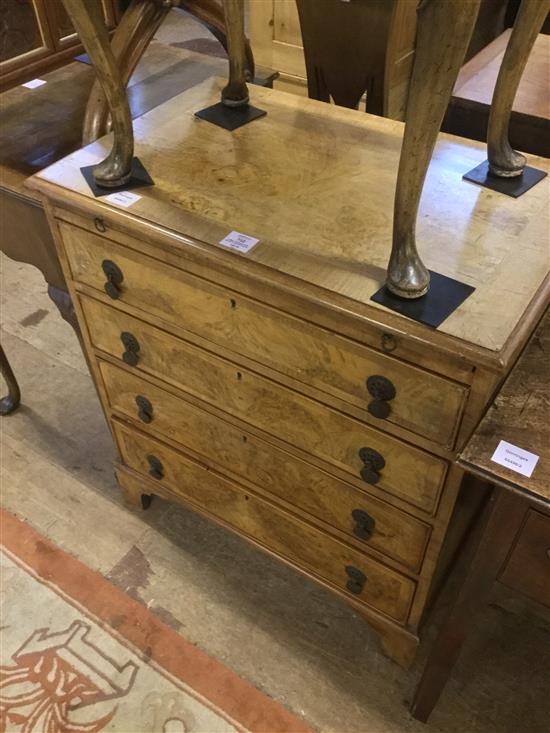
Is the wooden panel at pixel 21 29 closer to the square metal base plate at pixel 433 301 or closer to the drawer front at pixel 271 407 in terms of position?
the drawer front at pixel 271 407

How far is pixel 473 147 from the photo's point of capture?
1.18 meters

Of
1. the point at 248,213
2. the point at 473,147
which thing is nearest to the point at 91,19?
the point at 248,213

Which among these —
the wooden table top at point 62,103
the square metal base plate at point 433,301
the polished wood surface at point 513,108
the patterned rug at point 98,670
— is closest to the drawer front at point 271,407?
the square metal base plate at point 433,301

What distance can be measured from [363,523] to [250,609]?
0.51m

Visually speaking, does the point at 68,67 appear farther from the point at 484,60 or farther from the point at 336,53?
the point at 484,60

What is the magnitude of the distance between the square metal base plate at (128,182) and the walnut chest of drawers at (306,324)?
2 centimetres

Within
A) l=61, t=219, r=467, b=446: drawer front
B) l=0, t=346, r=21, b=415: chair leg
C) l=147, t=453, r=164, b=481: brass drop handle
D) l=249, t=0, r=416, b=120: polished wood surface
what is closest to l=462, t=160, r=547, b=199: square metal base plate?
l=61, t=219, r=467, b=446: drawer front

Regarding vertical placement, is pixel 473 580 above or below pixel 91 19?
below

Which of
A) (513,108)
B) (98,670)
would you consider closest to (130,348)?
(98,670)

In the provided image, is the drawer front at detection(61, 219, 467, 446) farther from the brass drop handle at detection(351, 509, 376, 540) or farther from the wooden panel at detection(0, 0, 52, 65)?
the wooden panel at detection(0, 0, 52, 65)

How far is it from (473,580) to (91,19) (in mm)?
1011

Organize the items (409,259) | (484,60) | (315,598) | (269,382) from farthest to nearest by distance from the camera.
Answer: (484,60) < (315,598) < (269,382) < (409,259)

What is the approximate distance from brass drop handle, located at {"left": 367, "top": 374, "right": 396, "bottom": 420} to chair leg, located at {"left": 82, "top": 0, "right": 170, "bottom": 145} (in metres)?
0.86

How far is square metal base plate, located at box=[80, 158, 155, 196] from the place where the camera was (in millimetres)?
1092
